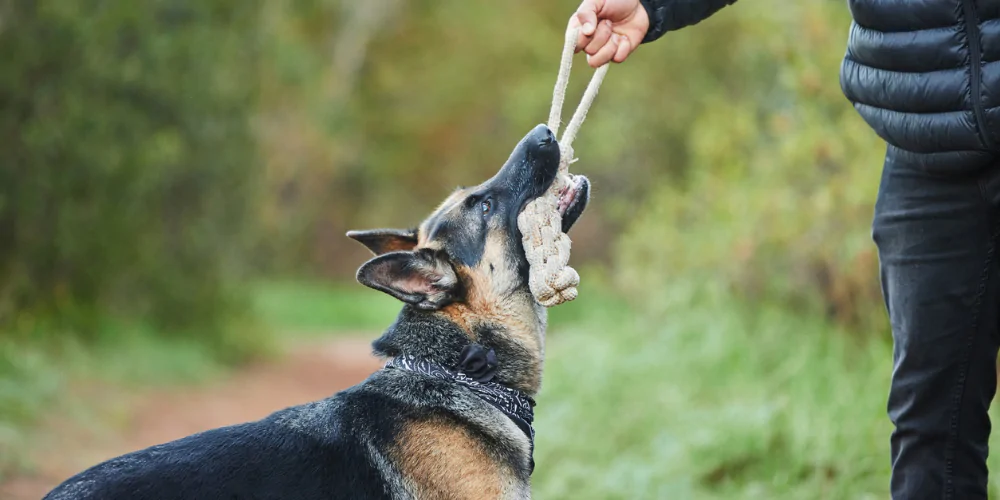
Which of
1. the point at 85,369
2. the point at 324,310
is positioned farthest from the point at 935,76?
the point at 324,310

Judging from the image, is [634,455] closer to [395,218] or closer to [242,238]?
[242,238]

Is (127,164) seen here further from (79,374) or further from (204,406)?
(204,406)

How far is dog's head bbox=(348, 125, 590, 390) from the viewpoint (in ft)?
12.4

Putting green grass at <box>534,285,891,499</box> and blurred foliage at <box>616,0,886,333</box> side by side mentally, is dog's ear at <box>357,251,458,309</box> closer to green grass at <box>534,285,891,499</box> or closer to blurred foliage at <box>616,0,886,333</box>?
green grass at <box>534,285,891,499</box>

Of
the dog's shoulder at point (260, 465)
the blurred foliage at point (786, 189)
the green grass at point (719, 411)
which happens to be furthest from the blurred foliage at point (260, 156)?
the dog's shoulder at point (260, 465)

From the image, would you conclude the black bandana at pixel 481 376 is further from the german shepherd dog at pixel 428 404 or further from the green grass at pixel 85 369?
the green grass at pixel 85 369

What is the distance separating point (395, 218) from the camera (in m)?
26.8

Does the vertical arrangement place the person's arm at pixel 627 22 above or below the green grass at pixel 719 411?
above

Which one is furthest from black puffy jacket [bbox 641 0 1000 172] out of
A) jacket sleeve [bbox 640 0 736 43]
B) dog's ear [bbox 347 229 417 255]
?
dog's ear [bbox 347 229 417 255]

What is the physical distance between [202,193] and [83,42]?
3859 mm

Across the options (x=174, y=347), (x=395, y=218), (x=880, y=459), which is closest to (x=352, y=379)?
(x=174, y=347)

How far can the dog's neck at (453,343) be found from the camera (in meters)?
3.69

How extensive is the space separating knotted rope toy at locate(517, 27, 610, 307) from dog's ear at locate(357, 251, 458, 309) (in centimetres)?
33

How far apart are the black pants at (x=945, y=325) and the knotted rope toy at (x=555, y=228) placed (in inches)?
45.0
